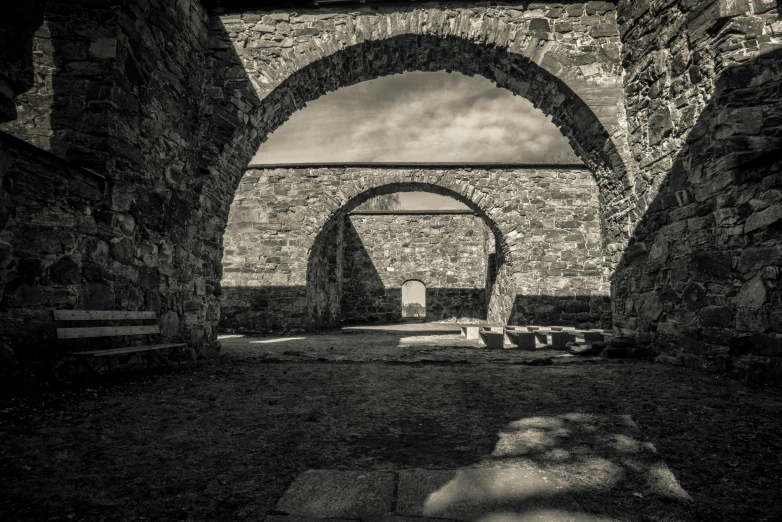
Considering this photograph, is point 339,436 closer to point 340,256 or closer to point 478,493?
point 478,493

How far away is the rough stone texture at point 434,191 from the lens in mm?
10203

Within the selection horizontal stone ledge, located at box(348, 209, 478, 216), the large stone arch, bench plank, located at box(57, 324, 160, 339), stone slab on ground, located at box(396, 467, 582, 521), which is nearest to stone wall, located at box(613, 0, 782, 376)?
the large stone arch

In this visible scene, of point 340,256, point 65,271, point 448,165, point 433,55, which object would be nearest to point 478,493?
point 65,271

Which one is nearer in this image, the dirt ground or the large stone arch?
the dirt ground

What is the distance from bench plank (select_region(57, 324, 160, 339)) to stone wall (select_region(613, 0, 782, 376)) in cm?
526

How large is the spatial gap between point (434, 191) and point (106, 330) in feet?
29.6

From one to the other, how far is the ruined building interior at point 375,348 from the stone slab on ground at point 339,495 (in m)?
0.01

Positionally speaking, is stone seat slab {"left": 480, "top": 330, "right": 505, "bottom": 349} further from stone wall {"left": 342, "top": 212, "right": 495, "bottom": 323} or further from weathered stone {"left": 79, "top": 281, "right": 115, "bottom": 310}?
stone wall {"left": 342, "top": 212, "right": 495, "bottom": 323}

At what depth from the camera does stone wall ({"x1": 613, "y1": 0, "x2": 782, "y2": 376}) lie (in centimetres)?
327

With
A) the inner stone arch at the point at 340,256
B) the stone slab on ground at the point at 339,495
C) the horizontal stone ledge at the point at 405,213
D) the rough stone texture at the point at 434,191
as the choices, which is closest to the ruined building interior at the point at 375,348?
the stone slab on ground at the point at 339,495

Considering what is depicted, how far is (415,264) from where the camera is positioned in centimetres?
1593

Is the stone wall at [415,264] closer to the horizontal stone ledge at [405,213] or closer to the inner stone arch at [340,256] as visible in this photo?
the horizontal stone ledge at [405,213]

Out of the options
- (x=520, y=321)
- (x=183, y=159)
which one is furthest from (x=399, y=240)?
(x=183, y=159)

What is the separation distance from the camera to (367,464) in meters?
1.84
